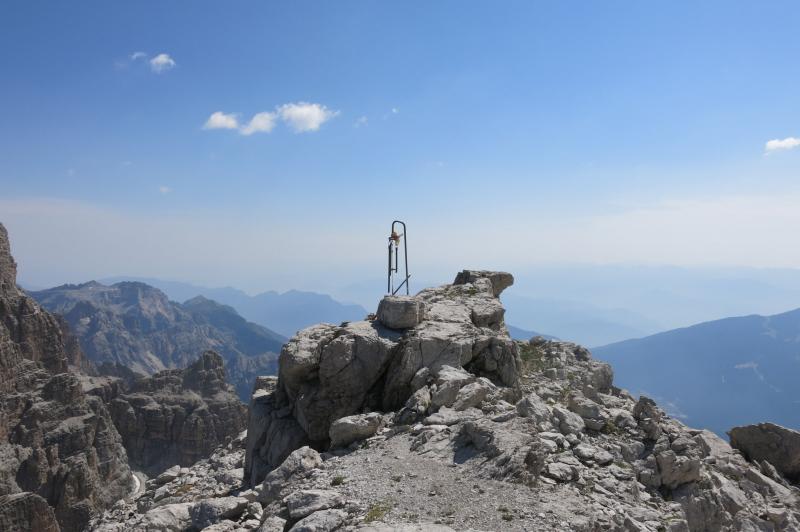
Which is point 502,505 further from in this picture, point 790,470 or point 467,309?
point 790,470

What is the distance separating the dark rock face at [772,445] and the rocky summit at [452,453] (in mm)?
458

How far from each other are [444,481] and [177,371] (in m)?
173

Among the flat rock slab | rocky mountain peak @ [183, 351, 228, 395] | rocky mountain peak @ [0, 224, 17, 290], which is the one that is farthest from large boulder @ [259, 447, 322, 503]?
rocky mountain peak @ [183, 351, 228, 395]

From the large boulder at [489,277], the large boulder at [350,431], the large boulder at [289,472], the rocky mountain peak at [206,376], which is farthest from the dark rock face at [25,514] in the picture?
the rocky mountain peak at [206,376]

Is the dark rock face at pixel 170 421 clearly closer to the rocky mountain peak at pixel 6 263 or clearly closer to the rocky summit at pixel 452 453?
the rocky mountain peak at pixel 6 263

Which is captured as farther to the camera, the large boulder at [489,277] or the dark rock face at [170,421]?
the dark rock face at [170,421]

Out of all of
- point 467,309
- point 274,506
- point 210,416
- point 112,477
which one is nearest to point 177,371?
point 210,416

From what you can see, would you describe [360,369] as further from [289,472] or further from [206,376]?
[206,376]

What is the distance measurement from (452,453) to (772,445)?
20.9m

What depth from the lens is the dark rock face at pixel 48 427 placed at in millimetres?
88312

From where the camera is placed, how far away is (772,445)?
28.0 metres

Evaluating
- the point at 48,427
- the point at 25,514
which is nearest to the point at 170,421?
the point at 48,427

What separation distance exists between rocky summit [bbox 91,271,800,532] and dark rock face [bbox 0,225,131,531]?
237ft

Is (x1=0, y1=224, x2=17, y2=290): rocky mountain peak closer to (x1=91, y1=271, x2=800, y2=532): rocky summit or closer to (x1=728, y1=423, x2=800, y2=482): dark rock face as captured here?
(x1=91, y1=271, x2=800, y2=532): rocky summit
